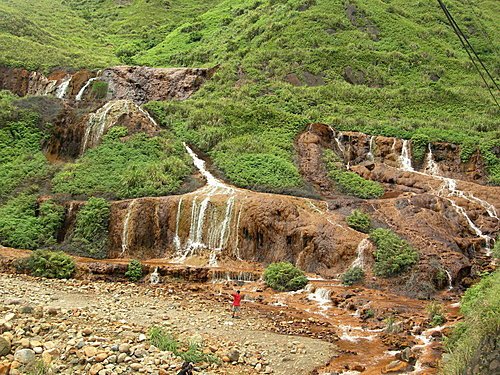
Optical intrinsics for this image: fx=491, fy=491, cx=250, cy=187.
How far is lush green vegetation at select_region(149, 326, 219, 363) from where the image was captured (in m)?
10.4

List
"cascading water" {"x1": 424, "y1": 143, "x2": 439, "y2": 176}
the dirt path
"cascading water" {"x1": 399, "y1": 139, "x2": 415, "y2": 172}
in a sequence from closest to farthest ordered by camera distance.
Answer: the dirt path < "cascading water" {"x1": 424, "y1": 143, "x2": 439, "y2": 176} < "cascading water" {"x1": 399, "y1": 139, "x2": 415, "y2": 172}

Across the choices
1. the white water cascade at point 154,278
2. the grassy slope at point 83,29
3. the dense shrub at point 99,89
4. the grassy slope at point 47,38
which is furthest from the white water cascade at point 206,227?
the grassy slope at point 47,38

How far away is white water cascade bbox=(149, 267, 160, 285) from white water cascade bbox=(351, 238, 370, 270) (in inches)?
329

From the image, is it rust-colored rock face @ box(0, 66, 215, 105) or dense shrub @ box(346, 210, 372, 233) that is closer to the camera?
dense shrub @ box(346, 210, 372, 233)

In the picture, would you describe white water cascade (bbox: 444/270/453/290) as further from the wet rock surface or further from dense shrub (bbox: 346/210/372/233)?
dense shrub (bbox: 346/210/372/233)

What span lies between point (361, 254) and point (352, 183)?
9696mm

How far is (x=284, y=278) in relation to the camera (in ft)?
65.2

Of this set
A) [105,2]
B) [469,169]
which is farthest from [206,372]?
[105,2]

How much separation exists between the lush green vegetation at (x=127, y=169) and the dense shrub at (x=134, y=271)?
7.08 m

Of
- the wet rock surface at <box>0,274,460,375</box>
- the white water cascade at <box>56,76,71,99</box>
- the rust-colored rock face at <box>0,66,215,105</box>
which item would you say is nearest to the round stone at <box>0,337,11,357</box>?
the wet rock surface at <box>0,274,460,375</box>

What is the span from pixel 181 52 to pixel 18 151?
108 ft

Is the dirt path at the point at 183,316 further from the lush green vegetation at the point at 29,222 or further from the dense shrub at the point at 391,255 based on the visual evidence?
the dense shrub at the point at 391,255

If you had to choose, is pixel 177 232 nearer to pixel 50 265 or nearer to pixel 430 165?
pixel 50 265

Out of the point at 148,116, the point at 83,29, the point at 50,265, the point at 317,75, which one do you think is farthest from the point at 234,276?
the point at 83,29
